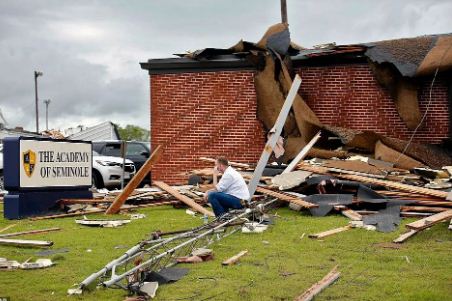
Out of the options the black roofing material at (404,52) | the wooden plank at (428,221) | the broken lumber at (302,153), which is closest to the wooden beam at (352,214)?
the wooden plank at (428,221)

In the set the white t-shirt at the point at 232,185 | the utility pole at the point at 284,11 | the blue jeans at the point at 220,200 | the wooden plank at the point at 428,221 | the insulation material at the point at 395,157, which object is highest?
the utility pole at the point at 284,11

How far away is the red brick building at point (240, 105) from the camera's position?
59.8 ft

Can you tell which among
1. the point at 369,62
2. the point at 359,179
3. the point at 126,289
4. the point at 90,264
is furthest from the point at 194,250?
the point at 369,62

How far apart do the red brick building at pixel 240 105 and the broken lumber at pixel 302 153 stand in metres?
1.66

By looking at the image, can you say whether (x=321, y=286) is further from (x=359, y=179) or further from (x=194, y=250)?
(x=359, y=179)

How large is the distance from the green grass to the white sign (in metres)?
2.00

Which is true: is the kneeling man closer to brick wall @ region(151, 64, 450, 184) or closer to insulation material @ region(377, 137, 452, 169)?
insulation material @ region(377, 137, 452, 169)

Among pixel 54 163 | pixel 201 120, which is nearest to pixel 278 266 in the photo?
pixel 54 163

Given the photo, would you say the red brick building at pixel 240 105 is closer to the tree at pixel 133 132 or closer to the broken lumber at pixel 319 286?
the broken lumber at pixel 319 286

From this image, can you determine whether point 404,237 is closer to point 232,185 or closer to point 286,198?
point 232,185

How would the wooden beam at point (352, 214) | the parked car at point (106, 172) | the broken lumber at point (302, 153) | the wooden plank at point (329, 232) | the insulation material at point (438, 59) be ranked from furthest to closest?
1. the parked car at point (106, 172)
2. the insulation material at point (438, 59)
3. the broken lumber at point (302, 153)
4. the wooden beam at point (352, 214)
5. the wooden plank at point (329, 232)

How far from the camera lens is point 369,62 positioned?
59.1 ft

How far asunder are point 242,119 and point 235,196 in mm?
7255

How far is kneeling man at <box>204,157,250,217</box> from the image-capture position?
1232 centimetres
